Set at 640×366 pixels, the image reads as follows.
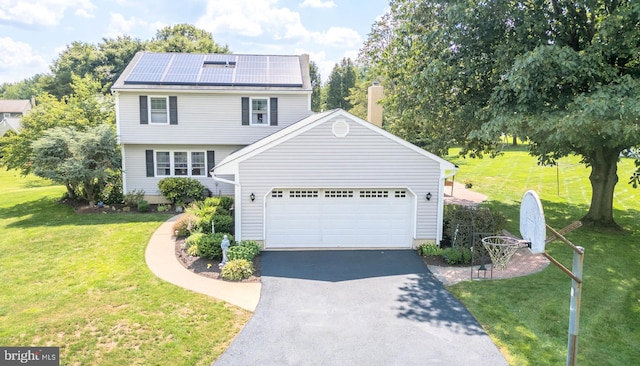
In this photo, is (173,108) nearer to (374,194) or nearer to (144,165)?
(144,165)

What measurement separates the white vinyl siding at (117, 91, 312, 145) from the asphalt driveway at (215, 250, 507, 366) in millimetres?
9361

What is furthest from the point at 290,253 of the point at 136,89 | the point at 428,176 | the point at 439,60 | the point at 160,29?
the point at 160,29

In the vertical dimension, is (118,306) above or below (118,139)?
below

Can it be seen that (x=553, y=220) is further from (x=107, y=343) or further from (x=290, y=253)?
(x=107, y=343)

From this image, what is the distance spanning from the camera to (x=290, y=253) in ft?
41.7

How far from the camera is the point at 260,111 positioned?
64.3 feet

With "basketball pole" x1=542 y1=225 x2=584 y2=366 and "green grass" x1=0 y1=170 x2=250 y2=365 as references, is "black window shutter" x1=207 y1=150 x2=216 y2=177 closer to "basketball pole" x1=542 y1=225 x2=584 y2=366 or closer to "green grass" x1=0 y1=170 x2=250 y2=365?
"green grass" x1=0 y1=170 x2=250 y2=365

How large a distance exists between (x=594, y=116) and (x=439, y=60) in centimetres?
499

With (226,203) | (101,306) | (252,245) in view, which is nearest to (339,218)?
(252,245)

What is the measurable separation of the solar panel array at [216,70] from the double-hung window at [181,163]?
3.44 metres

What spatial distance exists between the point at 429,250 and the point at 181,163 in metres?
13.1

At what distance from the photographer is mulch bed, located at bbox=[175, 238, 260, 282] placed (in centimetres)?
1079

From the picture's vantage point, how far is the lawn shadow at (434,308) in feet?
26.7

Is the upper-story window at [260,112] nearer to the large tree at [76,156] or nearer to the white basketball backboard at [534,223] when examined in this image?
the large tree at [76,156]
